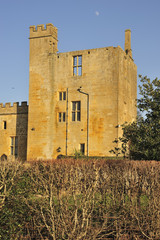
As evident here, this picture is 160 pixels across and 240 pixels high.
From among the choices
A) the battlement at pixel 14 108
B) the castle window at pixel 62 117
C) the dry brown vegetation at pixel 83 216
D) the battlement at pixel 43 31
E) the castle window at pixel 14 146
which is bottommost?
the dry brown vegetation at pixel 83 216

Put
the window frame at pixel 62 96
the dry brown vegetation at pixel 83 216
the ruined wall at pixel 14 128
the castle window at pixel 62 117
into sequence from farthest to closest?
the ruined wall at pixel 14 128 < the window frame at pixel 62 96 < the castle window at pixel 62 117 < the dry brown vegetation at pixel 83 216

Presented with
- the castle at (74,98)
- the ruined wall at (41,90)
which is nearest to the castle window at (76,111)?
the castle at (74,98)

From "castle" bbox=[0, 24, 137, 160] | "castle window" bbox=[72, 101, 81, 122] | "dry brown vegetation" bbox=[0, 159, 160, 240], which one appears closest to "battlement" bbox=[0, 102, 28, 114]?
"castle" bbox=[0, 24, 137, 160]

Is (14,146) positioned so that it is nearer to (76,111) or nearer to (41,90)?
(41,90)

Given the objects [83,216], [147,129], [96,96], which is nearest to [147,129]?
[147,129]

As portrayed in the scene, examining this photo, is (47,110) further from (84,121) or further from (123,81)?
(123,81)

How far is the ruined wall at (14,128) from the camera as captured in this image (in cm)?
3191

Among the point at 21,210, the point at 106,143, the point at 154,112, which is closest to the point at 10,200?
the point at 21,210

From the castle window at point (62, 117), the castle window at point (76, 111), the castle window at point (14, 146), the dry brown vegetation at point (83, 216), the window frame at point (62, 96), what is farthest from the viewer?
the castle window at point (14, 146)

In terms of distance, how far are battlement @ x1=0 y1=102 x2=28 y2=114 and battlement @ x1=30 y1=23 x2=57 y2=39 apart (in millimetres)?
6484

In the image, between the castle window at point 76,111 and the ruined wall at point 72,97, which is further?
the castle window at point 76,111

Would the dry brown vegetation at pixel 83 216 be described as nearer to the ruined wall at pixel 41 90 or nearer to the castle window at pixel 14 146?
the ruined wall at pixel 41 90

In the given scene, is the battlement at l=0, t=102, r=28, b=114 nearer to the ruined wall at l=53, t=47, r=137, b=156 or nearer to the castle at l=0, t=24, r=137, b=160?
the castle at l=0, t=24, r=137, b=160

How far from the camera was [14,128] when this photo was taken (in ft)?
107
